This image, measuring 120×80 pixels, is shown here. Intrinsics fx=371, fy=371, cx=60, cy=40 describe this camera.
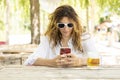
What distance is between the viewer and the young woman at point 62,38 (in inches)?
103

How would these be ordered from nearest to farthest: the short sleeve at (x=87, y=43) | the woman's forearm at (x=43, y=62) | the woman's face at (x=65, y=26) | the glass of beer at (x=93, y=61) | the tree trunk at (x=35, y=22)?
the glass of beer at (x=93, y=61), the woman's forearm at (x=43, y=62), the woman's face at (x=65, y=26), the short sleeve at (x=87, y=43), the tree trunk at (x=35, y=22)

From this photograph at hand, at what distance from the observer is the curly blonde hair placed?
2.66 m

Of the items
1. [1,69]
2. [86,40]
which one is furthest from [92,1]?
[1,69]

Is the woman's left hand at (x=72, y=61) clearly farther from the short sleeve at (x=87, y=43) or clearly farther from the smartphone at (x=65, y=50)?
the short sleeve at (x=87, y=43)

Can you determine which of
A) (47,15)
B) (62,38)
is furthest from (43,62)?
(47,15)

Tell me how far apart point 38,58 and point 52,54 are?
A: 0.46 ft

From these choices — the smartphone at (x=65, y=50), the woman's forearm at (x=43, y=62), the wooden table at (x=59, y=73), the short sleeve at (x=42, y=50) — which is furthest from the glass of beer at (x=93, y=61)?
the short sleeve at (x=42, y=50)

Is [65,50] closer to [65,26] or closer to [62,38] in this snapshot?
[65,26]

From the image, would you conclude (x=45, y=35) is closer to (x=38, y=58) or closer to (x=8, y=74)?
(x=38, y=58)

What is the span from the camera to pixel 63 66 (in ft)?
7.80

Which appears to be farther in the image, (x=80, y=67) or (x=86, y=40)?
(x=86, y=40)

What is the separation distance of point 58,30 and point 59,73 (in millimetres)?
704

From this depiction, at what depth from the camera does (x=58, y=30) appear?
2740 mm

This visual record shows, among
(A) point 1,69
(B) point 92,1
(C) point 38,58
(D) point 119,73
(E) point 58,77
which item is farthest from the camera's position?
(B) point 92,1
